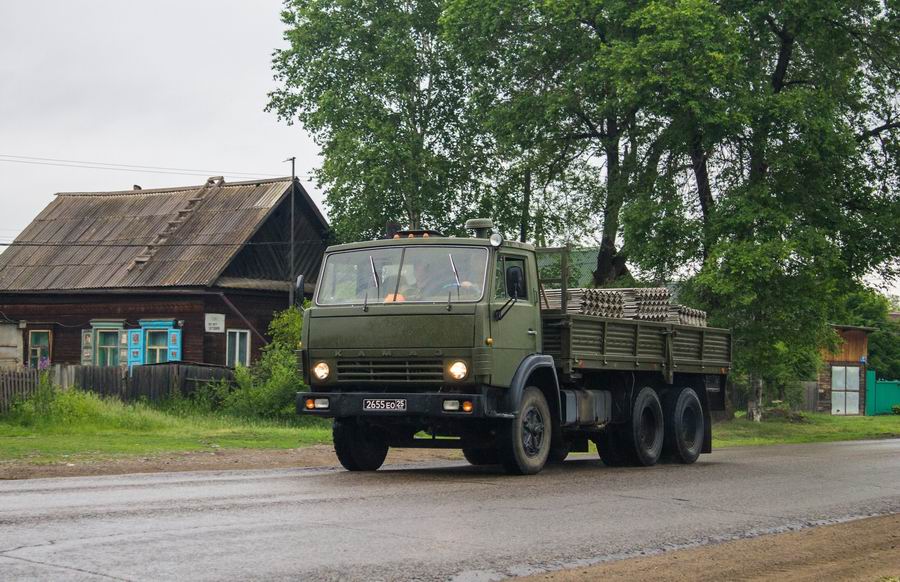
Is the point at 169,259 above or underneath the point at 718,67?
underneath

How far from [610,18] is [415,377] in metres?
22.0

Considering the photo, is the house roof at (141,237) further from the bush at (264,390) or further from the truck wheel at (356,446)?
the truck wheel at (356,446)

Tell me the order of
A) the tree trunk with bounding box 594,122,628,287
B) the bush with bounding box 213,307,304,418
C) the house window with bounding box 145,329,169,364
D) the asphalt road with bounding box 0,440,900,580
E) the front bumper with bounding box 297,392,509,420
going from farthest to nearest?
the house window with bounding box 145,329,169,364
the tree trunk with bounding box 594,122,628,287
the bush with bounding box 213,307,304,418
the front bumper with bounding box 297,392,509,420
the asphalt road with bounding box 0,440,900,580

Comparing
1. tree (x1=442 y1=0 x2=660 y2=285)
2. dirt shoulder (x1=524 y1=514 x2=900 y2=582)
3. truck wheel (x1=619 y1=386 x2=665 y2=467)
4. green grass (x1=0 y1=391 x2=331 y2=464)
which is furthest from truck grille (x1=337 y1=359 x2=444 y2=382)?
tree (x1=442 y1=0 x2=660 y2=285)

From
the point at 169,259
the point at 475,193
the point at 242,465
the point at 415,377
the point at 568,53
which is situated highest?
the point at 568,53

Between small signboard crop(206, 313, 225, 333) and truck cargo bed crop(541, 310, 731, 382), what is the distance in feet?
76.8

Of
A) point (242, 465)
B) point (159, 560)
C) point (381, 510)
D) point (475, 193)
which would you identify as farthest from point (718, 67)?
point (159, 560)

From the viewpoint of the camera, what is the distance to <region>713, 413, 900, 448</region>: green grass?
30.4 metres

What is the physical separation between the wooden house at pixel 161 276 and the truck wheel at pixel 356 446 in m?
25.0

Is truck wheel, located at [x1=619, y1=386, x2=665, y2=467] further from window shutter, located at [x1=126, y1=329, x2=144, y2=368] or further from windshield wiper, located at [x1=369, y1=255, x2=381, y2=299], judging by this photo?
window shutter, located at [x1=126, y1=329, x2=144, y2=368]

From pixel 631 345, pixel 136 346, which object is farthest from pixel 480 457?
pixel 136 346

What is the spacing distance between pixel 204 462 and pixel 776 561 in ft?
34.2

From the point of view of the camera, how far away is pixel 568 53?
35.6 metres

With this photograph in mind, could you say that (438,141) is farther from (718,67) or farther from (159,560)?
(159,560)
